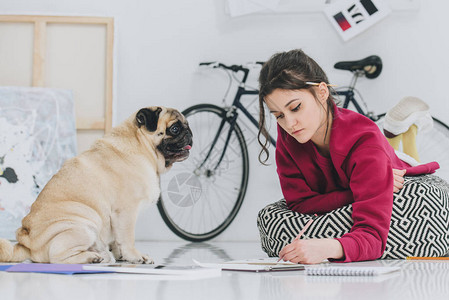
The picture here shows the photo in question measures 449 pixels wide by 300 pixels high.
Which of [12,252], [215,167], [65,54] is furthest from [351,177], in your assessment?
[65,54]

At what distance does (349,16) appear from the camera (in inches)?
125

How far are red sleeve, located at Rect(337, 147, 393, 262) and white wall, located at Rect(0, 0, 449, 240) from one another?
5.78 ft

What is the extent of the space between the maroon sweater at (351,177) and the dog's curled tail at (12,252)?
0.85m

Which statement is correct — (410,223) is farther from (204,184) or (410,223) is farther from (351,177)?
(204,184)

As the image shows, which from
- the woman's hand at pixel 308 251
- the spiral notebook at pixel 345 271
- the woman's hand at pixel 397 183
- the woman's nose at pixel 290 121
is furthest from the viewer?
the woman's hand at pixel 397 183

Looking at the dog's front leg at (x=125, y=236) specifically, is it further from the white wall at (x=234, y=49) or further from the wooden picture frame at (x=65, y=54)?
the wooden picture frame at (x=65, y=54)

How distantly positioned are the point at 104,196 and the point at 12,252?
34 cm

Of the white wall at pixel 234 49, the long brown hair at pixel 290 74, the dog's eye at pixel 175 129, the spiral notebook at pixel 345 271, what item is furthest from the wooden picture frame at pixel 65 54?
the spiral notebook at pixel 345 271

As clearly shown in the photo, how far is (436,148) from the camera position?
10.2 ft

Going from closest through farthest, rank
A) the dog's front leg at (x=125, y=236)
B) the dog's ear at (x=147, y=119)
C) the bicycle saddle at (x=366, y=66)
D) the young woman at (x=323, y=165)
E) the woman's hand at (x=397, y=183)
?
the young woman at (x=323, y=165)
the woman's hand at (x=397, y=183)
the dog's front leg at (x=125, y=236)
the dog's ear at (x=147, y=119)
the bicycle saddle at (x=366, y=66)

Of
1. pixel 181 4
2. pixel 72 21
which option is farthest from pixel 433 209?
pixel 72 21

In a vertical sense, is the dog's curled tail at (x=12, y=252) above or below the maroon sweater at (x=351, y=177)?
below

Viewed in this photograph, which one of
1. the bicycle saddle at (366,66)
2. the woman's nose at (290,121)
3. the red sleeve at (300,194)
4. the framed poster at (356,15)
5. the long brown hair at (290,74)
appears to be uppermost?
the framed poster at (356,15)

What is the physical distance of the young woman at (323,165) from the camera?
52.7 inches
